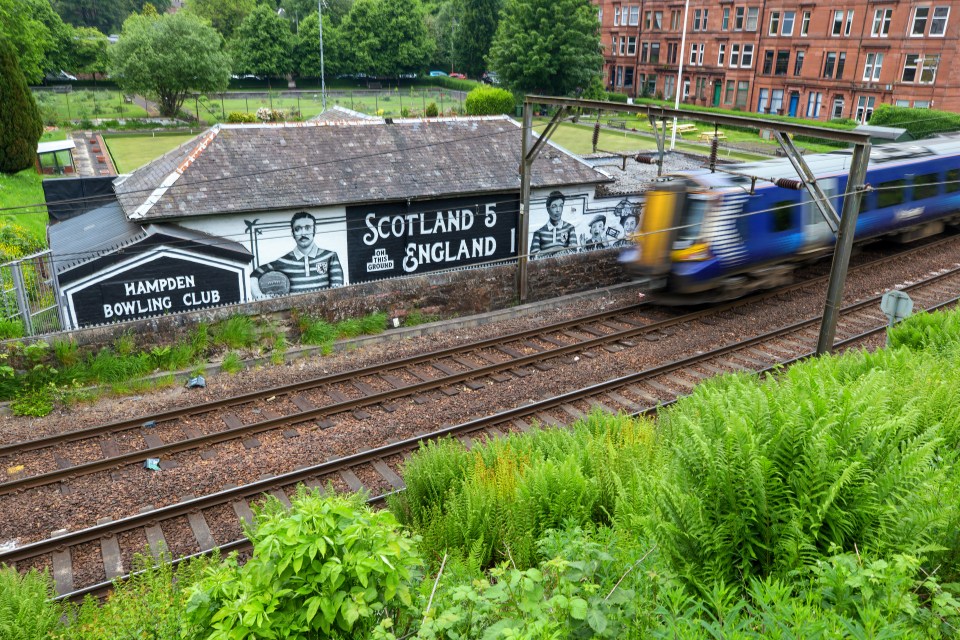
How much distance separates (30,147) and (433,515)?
30411mm

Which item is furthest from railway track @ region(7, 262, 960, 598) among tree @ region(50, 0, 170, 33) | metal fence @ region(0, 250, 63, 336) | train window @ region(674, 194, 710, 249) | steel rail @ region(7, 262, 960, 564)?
tree @ region(50, 0, 170, 33)

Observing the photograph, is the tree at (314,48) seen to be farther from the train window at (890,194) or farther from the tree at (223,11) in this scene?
the train window at (890,194)

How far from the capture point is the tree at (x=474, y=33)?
266 feet

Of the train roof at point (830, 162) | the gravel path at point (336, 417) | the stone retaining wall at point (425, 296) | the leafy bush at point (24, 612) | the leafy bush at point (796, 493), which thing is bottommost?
the gravel path at point (336, 417)

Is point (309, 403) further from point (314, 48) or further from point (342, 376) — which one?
point (314, 48)

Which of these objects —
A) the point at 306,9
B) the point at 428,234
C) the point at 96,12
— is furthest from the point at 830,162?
the point at 96,12

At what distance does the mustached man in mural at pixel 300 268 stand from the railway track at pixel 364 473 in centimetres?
757

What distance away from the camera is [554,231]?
20.8 m

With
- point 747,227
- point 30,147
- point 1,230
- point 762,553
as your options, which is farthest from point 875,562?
point 30,147

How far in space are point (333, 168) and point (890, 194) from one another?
48.5 feet

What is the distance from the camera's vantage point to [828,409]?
4.75 metres

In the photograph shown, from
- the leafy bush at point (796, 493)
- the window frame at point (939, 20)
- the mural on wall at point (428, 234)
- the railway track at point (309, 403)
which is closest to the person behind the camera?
the leafy bush at point (796, 493)

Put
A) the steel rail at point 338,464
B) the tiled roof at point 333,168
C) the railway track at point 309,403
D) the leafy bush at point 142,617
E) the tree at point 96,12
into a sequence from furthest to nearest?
the tree at point 96,12 < the tiled roof at point 333,168 < the railway track at point 309,403 < the steel rail at point 338,464 < the leafy bush at point 142,617

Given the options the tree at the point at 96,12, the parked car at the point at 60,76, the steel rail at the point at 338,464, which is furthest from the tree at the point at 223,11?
the steel rail at the point at 338,464
